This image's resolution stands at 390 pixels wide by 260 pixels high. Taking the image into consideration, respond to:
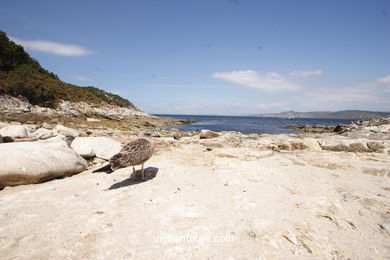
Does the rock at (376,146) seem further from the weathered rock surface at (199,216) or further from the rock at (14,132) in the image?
the rock at (14,132)

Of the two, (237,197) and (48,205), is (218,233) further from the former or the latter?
(48,205)

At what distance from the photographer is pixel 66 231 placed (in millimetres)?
3408

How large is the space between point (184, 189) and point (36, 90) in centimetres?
4965

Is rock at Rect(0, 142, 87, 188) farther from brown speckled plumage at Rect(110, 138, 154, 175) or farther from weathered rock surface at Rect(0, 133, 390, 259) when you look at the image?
brown speckled plumage at Rect(110, 138, 154, 175)

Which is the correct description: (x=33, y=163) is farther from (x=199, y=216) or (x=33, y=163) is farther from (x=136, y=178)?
(x=199, y=216)

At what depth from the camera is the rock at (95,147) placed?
8828 mm

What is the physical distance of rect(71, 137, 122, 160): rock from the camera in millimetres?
8828

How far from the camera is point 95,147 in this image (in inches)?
363

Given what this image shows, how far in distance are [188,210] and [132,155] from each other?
96.2 inches

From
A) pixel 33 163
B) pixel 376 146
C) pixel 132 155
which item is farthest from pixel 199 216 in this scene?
pixel 376 146

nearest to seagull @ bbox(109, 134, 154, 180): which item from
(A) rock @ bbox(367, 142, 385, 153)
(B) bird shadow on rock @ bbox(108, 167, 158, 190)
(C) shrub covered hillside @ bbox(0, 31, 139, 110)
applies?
(B) bird shadow on rock @ bbox(108, 167, 158, 190)

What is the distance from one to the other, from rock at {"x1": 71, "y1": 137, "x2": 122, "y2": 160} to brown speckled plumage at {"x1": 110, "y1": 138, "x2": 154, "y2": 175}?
12.5 feet

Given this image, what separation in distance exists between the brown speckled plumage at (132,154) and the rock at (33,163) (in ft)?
8.38

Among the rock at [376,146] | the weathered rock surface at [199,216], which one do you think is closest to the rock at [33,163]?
the weathered rock surface at [199,216]
